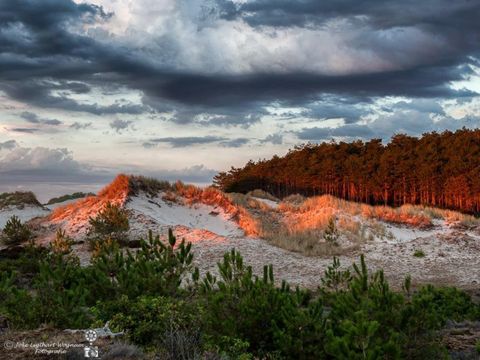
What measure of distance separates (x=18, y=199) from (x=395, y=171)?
44.7 m

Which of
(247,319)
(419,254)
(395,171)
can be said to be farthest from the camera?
(395,171)

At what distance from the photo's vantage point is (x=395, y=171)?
64688 mm

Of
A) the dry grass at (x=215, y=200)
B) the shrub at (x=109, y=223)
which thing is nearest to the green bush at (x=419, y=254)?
the dry grass at (x=215, y=200)

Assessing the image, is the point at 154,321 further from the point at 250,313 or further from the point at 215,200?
the point at 215,200

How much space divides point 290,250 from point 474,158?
40.9 metres

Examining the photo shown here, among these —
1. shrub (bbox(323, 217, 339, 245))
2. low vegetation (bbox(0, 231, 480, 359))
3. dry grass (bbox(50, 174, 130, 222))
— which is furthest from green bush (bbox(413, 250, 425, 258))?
low vegetation (bbox(0, 231, 480, 359))

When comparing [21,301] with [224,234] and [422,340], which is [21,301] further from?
[224,234]

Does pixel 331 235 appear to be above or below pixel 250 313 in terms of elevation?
below

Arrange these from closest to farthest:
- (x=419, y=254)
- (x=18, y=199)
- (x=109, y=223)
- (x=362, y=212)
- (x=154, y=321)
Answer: (x=154, y=321) < (x=109, y=223) < (x=419, y=254) < (x=362, y=212) < (x=18, y=199)

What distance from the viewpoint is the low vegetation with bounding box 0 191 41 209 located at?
44031 millimetres

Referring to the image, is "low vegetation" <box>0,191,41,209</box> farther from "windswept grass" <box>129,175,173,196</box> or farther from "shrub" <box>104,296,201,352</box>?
"shrub" <box>104,296,201,352</box>

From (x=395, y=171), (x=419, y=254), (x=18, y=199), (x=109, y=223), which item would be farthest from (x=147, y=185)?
(x=395, y=171)

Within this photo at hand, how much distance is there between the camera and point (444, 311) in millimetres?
14297

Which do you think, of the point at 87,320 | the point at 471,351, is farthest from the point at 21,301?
the point at 471,351
